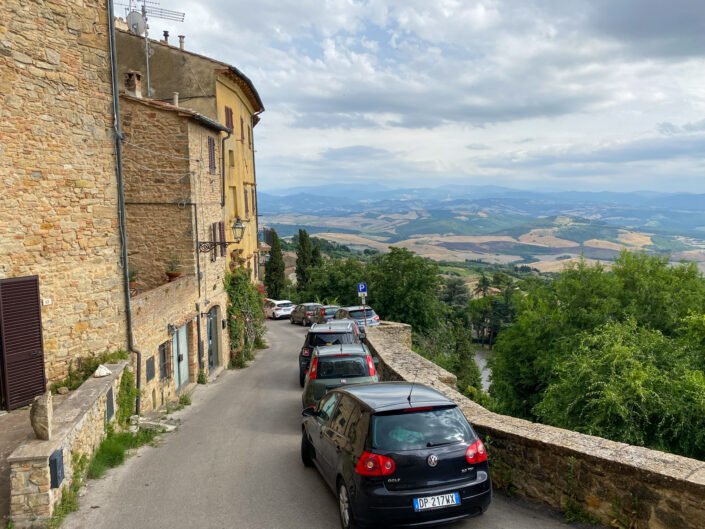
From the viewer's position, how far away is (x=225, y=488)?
8.02 meters

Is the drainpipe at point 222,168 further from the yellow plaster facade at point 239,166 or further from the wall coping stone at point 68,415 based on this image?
the wall coping stone at point 68,415

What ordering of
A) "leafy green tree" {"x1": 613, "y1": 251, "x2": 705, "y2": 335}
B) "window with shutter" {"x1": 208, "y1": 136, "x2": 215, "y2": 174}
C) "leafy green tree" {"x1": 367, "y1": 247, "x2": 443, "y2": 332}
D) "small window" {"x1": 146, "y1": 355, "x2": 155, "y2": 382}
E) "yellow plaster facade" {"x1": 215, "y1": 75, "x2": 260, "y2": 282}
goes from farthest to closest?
1. "leafy green tree" {"x1": 367, "y1": 247, "x2": 443, "y2": 332}
2. "yellow plaster facade" {"x1": 215, "y1": 75, "x2": 260, "y2": 282}
3. "leafy green tree" {"x1": 613, "y1": 251, "x2": 705, "y2": 335}
4. "window with shutter" {"x1": 208, "y1": 136, "x2": 215, "y2": 174}
5. "small window" {"x1": 146, "y1": 355, "x2": 155, "y2": 382}

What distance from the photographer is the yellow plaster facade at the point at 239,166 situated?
73.2ft

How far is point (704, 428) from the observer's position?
1000cm

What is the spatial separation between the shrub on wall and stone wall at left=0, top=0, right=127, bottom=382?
10.8 metres

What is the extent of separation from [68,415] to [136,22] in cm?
1843

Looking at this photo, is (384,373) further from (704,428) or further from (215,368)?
(215,368)

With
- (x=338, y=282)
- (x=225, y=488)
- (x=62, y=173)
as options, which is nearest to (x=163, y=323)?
(x=62, y=173)

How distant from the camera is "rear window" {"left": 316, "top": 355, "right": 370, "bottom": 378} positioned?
1204cm

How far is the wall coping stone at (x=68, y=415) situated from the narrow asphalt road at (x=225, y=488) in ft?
3.34

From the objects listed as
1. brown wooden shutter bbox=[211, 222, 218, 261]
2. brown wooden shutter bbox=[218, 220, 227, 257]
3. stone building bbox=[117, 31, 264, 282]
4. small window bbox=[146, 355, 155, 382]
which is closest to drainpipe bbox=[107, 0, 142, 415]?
small window bbox=[146, 355, 155, 382]

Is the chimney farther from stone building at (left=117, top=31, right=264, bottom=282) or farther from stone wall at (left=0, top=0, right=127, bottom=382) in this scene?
stone wall at (left=0, top=0, right=127, bottom=382)

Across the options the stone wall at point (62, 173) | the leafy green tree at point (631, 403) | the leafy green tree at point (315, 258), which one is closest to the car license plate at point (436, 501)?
the leafy green tree at point (631, 403)

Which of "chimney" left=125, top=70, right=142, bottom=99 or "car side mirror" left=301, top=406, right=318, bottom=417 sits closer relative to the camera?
"car side mirror" left=301, top=406, right=318, bottom=417
